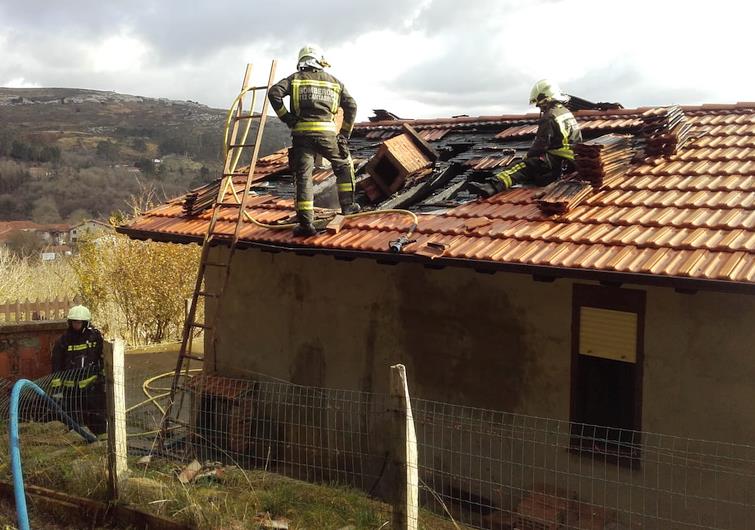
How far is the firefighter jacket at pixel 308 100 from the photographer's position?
6.99m

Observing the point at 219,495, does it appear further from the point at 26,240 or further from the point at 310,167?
the point at 26,240

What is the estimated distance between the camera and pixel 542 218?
621 centimetres

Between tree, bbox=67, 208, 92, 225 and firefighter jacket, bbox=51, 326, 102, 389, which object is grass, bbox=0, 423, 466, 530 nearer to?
firefighter jacket, bbox=51, 326, 102, 389

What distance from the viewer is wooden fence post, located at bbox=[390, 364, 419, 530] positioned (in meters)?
4.18

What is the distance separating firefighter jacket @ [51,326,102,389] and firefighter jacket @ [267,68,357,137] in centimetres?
374

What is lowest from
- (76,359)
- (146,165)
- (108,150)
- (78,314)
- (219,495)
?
(219,495)

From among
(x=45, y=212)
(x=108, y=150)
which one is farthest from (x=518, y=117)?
(x=108, y=150)

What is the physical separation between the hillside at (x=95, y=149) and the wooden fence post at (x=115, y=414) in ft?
191

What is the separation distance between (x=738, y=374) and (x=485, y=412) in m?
2.31

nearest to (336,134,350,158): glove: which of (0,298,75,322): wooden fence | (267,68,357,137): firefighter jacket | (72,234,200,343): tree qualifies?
(267,68,357,137): firefighter jacket

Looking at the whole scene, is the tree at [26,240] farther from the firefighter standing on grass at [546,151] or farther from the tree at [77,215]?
the firefighter standing on grass at [546,151]

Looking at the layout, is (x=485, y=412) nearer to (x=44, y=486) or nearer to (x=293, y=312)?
(x=293, y=312)

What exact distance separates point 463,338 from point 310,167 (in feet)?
8.01

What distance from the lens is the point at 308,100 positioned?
7.00 m
